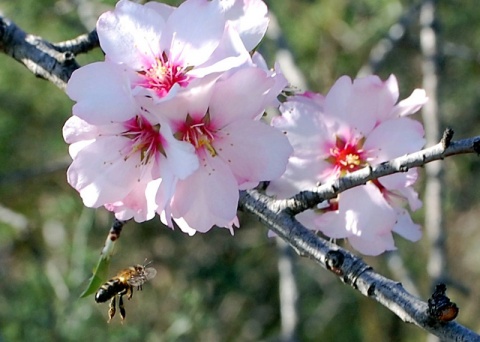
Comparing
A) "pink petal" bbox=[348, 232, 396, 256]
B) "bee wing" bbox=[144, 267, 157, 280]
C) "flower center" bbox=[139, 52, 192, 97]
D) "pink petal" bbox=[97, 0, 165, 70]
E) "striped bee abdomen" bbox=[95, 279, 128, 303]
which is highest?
"pink petal" bbox=[97, 0, 165, 70]

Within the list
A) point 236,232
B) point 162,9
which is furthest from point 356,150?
point 236,232

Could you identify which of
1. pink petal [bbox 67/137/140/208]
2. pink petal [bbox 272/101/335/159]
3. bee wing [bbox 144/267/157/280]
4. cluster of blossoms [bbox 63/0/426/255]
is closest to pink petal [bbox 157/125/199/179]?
cluster of blossoms [bbox 63/0/426/255]

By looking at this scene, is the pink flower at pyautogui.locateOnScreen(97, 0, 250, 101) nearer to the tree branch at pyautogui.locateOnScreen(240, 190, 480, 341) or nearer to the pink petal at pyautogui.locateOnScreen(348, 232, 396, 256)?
the tree branch at pyautogui.locateOnScreen(240, 190, 480, 341)

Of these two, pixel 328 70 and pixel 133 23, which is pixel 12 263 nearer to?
pixel 328 70

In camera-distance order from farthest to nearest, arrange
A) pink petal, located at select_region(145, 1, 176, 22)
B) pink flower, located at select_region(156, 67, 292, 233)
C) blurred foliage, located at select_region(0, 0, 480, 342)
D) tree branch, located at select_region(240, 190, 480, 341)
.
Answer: blurred foliage, located at select_region(0, 0, 480, 342), pink petal, located at select_region(145, 1, 176, 22), pink flower, located at select_region(156, 67, 292, 233), tree branch, located at select_region(240, 190, 480, 341)

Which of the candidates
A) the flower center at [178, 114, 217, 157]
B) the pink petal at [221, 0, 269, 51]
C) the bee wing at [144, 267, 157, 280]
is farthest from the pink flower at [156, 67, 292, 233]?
the bee wing at [144, 267, 157, 280]

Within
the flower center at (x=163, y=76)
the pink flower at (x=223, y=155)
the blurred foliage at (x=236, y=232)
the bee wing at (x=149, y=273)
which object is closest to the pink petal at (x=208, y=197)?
the pink flower at (x=223, y=155)

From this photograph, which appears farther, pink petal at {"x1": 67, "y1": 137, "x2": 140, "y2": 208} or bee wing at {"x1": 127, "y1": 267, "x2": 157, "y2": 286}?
bee wing at {"x1": 127, "y1": 267, "x2": 157, "y2": 286}

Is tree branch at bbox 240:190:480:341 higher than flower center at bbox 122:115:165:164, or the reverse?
flower center at bbox 122:115:165:164

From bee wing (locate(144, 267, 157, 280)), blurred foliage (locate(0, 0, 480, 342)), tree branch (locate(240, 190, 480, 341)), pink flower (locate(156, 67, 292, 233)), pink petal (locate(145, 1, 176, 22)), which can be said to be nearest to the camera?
tree branch (locate(240, 190, 480, 341))
